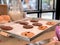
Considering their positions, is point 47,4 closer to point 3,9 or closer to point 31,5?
point 31,5

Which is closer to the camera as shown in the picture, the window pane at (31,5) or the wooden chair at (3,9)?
the wooden chair at (3,9)

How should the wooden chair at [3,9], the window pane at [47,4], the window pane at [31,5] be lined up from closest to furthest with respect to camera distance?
the wooden chair at [3,9]
the window pane at [31,5]
the window pane at [47,4]

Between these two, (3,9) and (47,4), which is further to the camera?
(47,4)

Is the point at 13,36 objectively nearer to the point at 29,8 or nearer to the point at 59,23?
the point at 59,23

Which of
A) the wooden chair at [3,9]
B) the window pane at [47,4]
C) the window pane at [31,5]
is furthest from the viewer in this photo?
the window pane at [47,4]

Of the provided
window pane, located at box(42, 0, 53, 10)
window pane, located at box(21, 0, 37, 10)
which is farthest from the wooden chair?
window pane, located at box(42, 0, 53, 10)

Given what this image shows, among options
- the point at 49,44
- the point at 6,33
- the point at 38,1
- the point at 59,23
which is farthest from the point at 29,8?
the point at 49,44

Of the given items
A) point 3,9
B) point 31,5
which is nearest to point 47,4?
point 31,5

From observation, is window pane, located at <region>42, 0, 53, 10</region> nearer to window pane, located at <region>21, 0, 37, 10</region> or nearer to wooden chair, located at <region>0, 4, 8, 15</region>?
window pane, located at <region>21, 0, 37, 10</region>

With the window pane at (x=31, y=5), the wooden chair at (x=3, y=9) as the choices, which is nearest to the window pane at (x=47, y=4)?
the window pane at (x=31, y=5)

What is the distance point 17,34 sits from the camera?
90cm

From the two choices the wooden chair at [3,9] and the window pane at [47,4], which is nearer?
the wooden chair at [3,9]

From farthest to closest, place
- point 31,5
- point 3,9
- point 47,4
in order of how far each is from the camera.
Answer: point 47,4
point 31,5
point 3,9

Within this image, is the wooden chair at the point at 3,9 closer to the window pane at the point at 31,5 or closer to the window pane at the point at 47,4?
the window pane at the point at 31,5
